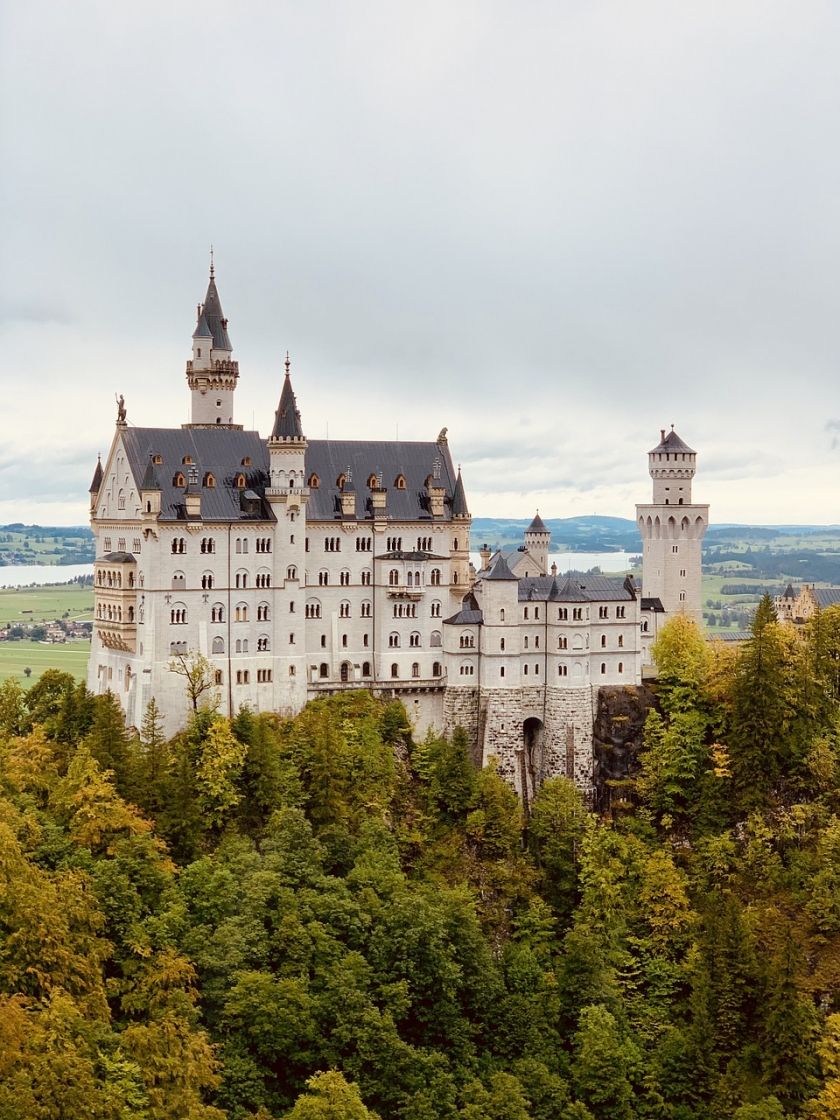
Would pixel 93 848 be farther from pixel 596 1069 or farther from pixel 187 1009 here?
pixel 596 1069

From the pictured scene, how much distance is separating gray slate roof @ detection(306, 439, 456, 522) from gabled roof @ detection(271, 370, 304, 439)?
459 centimetres

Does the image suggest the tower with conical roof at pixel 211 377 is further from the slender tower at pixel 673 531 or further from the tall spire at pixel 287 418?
the slender tower at pixel 673 531

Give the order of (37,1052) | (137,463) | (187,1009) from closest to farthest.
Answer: (37,1052) → (187,1009) → (137,463)

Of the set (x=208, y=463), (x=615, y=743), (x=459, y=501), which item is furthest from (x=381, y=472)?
(x=615, y=743)

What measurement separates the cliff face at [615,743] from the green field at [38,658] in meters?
55.2

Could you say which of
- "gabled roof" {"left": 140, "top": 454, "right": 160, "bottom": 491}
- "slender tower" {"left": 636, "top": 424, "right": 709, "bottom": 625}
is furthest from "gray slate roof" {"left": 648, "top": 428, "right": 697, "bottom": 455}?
"gabled roof" {"left": 140, "top": 454, "right": 160, "bottom": 491}

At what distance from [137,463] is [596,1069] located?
46.9m

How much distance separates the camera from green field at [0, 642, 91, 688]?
159875 mm

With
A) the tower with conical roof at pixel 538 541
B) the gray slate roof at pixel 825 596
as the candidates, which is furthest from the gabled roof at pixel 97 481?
the gray slate roof at pixel 825 596

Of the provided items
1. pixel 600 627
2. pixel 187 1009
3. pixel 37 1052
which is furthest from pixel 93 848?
pixel 600 627

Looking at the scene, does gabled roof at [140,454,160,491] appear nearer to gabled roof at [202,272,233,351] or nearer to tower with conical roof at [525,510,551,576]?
gabled roof at [202,272,233,351]

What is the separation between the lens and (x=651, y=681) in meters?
119

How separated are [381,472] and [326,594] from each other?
1024 cm

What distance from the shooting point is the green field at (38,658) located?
159875 millimetres
